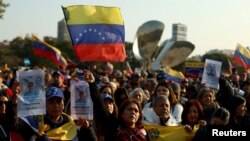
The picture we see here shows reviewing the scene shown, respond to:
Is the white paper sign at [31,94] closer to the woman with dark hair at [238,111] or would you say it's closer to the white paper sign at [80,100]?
the white paper sign at [80,100]

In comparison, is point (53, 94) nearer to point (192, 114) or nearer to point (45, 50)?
point (192, 114)

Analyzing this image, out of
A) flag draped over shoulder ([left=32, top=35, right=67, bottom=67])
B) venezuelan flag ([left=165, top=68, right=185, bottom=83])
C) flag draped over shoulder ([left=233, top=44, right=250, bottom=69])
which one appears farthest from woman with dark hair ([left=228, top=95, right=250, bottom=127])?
flag draped over shoulder ([left=32, top=35, right=67, bottom=67])

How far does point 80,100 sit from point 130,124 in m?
0.57

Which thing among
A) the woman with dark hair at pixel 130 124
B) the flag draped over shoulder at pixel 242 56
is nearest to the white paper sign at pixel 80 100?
the woman with dark hair at pixel 130 124

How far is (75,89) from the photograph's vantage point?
18.0 ft

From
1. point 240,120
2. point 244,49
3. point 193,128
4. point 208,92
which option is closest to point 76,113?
point 193,128

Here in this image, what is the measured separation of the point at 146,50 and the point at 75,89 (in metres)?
68.2

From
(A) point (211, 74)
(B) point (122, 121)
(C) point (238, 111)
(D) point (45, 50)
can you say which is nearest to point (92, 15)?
(A) point (211, 74)

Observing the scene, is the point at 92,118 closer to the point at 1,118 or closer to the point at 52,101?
the point at 52,101

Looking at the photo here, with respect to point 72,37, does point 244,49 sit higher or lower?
lower

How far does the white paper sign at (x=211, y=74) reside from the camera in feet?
31.3

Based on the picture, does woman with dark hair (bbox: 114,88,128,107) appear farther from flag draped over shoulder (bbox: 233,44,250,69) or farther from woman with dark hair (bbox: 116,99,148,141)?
flag draped over shoulder (bbox: 233,44,250,69)

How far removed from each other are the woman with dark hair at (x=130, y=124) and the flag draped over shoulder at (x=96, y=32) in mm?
2950

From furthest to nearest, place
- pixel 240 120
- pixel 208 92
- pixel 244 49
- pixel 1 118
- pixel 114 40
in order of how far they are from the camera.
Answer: pixel 244 49
pixel 114 40
pixel 208 92
pixel 240 120
pixel 1 118
